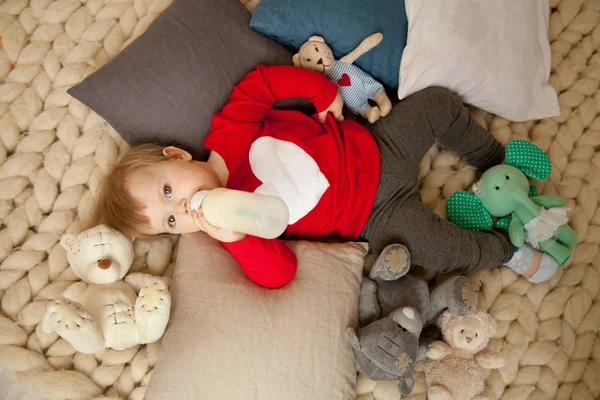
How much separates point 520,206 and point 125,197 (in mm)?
831

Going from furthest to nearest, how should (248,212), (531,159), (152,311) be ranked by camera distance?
1. (531,159)
2. (152,311)
3. (248,212)

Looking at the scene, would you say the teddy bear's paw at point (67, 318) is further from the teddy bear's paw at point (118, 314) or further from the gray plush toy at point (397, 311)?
the gray plush toy at point (397, 311)

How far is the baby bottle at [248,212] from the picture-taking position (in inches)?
29.9

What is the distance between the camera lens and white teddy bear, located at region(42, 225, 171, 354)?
84 centimetres

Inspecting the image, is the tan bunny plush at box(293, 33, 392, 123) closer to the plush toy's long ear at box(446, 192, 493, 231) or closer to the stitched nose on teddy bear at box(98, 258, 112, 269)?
the plush toy's long ear at box(446, 192, 493, 231)

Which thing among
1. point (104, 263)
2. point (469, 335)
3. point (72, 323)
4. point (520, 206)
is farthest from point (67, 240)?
point (520, 206)

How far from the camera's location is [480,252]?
1.06 metres

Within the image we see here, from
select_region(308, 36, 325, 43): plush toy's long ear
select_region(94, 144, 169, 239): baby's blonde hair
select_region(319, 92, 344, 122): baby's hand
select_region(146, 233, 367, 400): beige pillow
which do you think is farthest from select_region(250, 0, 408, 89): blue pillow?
select_region(146, 233, 367, 400): beige pillow

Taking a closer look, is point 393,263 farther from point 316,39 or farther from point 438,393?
point 316,39

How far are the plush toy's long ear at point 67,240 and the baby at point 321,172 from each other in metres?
0.07

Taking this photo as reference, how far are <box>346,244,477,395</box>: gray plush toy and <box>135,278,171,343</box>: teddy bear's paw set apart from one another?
0.34 meters

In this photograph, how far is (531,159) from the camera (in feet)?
3.60

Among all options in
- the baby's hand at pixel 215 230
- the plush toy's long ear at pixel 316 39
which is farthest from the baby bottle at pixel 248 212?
the plush toy's long ear at pixel 316 39

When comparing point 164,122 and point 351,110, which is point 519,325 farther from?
point 164,122
